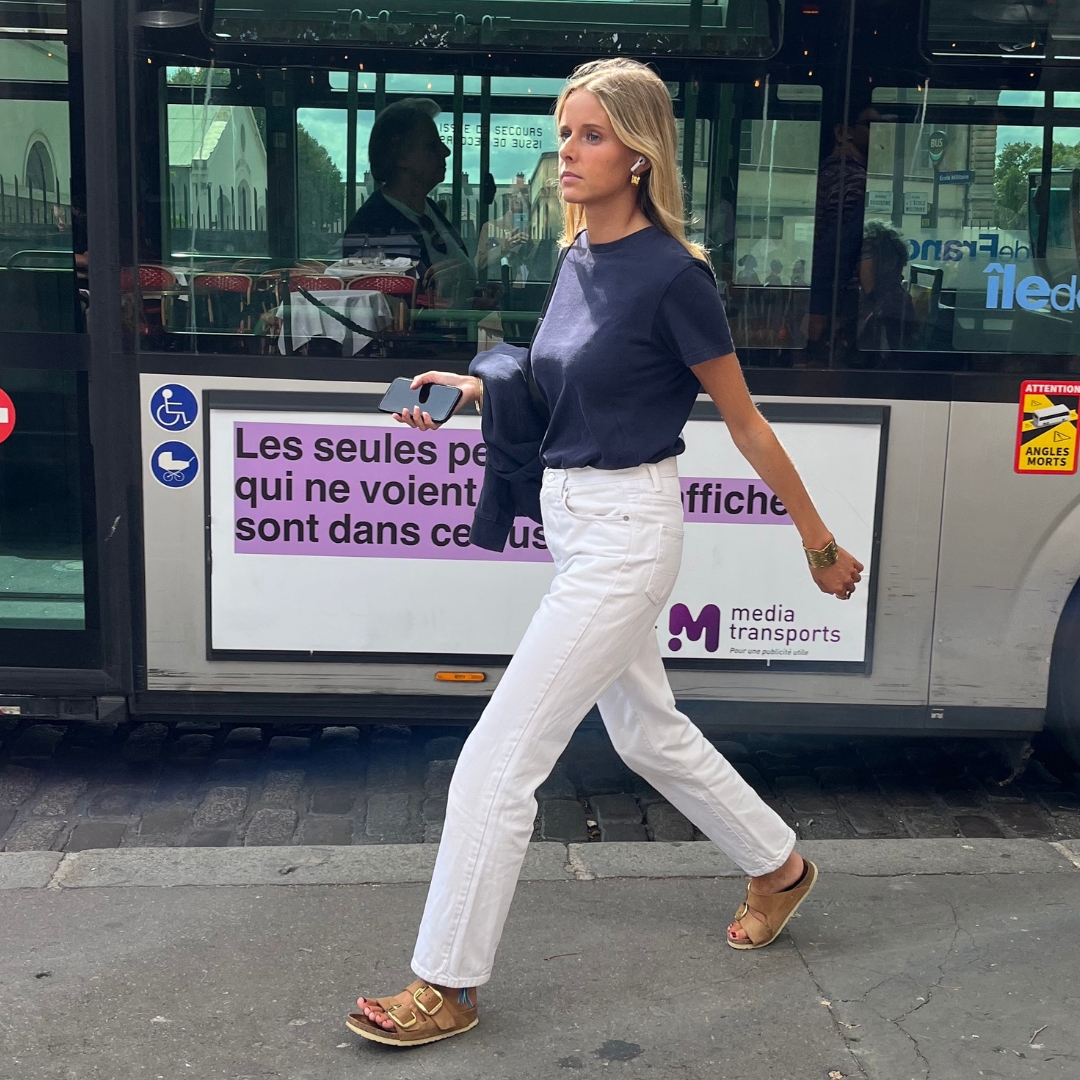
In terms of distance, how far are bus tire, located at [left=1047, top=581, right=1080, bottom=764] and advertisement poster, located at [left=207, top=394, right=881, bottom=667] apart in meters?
0.64

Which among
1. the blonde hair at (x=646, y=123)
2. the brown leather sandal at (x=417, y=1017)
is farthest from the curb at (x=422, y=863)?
the blonde hair at (x=646, y=123)

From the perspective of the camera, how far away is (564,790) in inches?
185

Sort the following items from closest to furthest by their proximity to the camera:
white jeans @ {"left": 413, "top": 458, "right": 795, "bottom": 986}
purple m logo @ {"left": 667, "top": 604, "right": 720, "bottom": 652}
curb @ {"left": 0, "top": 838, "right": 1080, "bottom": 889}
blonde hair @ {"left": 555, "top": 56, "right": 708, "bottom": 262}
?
blonde hair @ {"left": 555, "top": 56, "right": 708, "bottom": 262} < white jeans @ {"left": 413, "top": 458, "right": 795, "bottom": 986} < curb @ {"left": 0, "top": 838, "right": 1080, "bottom": 889} < purple m logo @ {"left": 667, "top": 604, "right": 720, "bottom": 652}

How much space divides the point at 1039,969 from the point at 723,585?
1531 mm

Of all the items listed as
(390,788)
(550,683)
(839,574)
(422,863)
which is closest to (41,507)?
(390,788)

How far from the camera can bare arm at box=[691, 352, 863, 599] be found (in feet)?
9.34

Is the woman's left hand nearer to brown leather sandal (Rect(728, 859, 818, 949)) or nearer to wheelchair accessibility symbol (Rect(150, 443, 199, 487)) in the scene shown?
brown leather sandal (Rect(728, 859, 818, 949))

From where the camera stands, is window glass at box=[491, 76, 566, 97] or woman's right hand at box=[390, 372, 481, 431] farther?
window glass at box=[491, 76, 566, 97]

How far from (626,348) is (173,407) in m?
2.03

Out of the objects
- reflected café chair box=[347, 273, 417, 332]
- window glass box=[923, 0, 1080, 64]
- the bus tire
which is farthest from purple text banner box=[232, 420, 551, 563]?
window glass box=[923, 0, 1080, 64]

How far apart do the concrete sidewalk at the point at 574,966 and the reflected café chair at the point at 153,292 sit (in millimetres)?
1601

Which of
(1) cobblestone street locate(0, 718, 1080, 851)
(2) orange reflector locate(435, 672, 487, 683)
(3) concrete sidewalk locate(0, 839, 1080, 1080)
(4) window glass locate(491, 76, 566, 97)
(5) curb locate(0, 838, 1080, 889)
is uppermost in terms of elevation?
(4) window glass locate(491, 76, 566, 97)

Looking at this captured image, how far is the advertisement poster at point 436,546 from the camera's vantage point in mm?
4387

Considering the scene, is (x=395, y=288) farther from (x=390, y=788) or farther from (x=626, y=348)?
(x=626, y=348)
